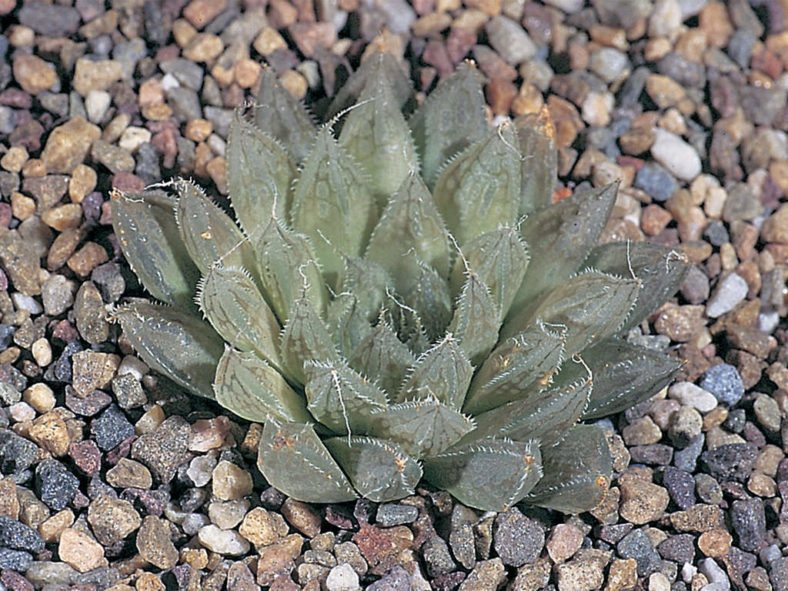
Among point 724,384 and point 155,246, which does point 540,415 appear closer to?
point 724,384

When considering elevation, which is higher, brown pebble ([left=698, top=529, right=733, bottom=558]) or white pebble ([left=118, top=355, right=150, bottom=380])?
white pebble ([left=118, top=355, right=150, bottom=380])

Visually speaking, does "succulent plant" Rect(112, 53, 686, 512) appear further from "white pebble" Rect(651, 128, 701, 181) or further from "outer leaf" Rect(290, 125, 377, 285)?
"white pebble" Rect(651, 128, 701, 181)

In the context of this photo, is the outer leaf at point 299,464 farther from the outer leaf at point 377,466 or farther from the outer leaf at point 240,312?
the outer leaf at point 240,312

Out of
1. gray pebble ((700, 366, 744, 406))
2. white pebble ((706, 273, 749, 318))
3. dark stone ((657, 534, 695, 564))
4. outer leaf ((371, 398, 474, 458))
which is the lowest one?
dark stone ((657, 534, 695, 564))

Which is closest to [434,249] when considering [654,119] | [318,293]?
[318,293]

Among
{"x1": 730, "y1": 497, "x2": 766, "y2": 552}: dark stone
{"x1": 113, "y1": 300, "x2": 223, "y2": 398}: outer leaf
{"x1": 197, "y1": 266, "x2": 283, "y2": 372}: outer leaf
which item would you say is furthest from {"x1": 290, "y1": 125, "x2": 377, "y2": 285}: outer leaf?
{"x1": 730, "y1": 497, "x2": 766, "y2": 552}: dark stone

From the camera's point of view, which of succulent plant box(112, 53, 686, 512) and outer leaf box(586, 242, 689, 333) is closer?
succulent plant box(112, 53, 686, 512)

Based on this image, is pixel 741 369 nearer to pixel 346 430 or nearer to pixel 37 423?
pixel 346 430
